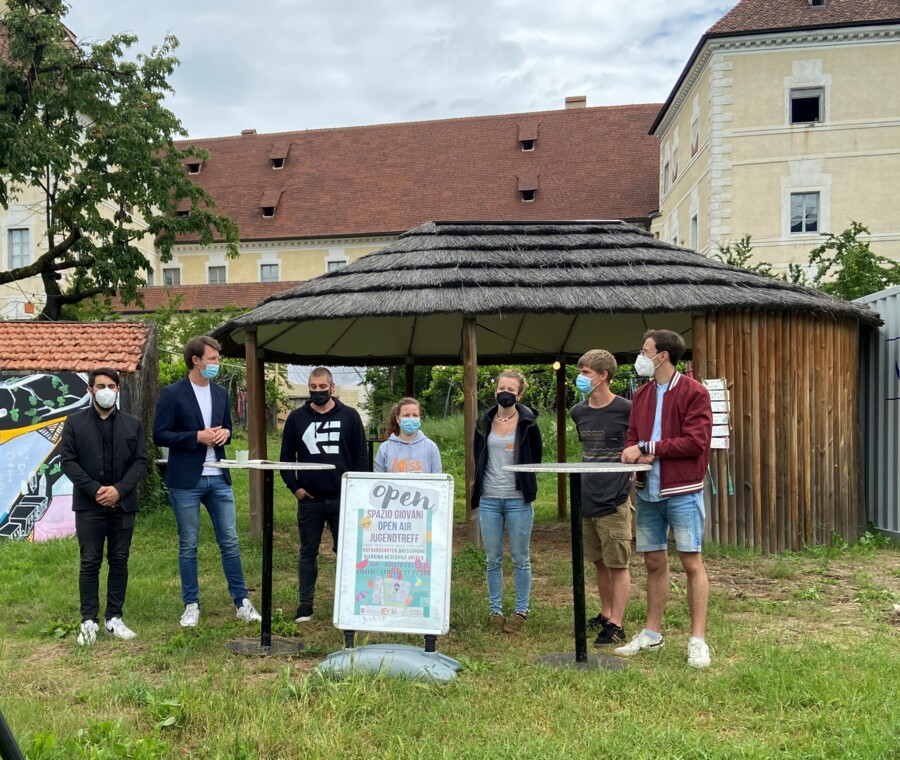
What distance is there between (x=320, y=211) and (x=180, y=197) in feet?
62.5

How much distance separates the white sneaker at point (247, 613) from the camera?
253 inches

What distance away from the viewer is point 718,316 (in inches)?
365

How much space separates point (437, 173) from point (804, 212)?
17.1 metres

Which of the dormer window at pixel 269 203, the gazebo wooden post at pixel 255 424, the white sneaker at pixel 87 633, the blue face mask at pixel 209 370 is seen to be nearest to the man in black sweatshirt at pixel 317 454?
the blue face mask at pixel 209 370

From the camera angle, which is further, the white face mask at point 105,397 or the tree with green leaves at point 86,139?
the tree with green leaves at point 86,139

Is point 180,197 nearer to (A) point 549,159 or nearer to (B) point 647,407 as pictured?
(B) point 647,407

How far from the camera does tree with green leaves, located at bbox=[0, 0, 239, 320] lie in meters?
18.1

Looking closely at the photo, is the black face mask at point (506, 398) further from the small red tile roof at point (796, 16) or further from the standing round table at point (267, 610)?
the small red tile roof at point (796, 16)

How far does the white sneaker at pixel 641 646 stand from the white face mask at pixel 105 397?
3787 millimetres

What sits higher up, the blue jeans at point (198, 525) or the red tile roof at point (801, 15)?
the red tile roof at point (801, 15)

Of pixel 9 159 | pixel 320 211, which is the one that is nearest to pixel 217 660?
pixel 9 159

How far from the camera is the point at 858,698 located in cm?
447

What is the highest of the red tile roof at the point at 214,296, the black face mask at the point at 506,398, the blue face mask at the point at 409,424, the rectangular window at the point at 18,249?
the rectangular window at the point at 18,249

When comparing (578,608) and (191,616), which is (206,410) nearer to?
(191,616)
